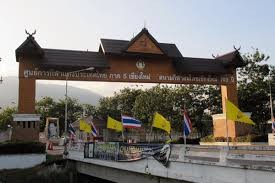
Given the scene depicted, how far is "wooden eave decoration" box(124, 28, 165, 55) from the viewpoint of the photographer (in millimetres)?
34062

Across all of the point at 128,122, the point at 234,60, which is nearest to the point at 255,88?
the point at 234,60

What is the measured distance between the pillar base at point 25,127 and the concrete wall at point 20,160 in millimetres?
2185

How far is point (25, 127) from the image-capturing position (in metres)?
31.4

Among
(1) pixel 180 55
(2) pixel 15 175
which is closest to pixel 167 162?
(2) pixel 15 175

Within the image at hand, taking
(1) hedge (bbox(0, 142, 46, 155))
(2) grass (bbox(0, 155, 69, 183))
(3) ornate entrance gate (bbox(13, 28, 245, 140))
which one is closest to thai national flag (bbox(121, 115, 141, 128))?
(2) grass (bbox(0, 155, 69, 183))

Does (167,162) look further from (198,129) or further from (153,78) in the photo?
(198,129)

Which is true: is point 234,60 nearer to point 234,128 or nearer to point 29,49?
point 234,128

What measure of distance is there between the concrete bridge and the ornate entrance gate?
13.8 metres

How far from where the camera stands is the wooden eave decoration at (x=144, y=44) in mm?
34062

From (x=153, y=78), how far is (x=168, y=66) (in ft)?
5.89

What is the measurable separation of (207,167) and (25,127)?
21.3m

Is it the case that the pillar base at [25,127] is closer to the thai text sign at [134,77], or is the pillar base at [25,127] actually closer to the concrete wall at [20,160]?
the concrete wall at [20,160]

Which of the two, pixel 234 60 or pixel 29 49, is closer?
pixel 29 49

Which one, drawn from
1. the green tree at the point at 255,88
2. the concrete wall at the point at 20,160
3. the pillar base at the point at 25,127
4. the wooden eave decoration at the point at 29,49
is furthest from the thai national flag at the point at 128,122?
the green tree at the point at 255,88
